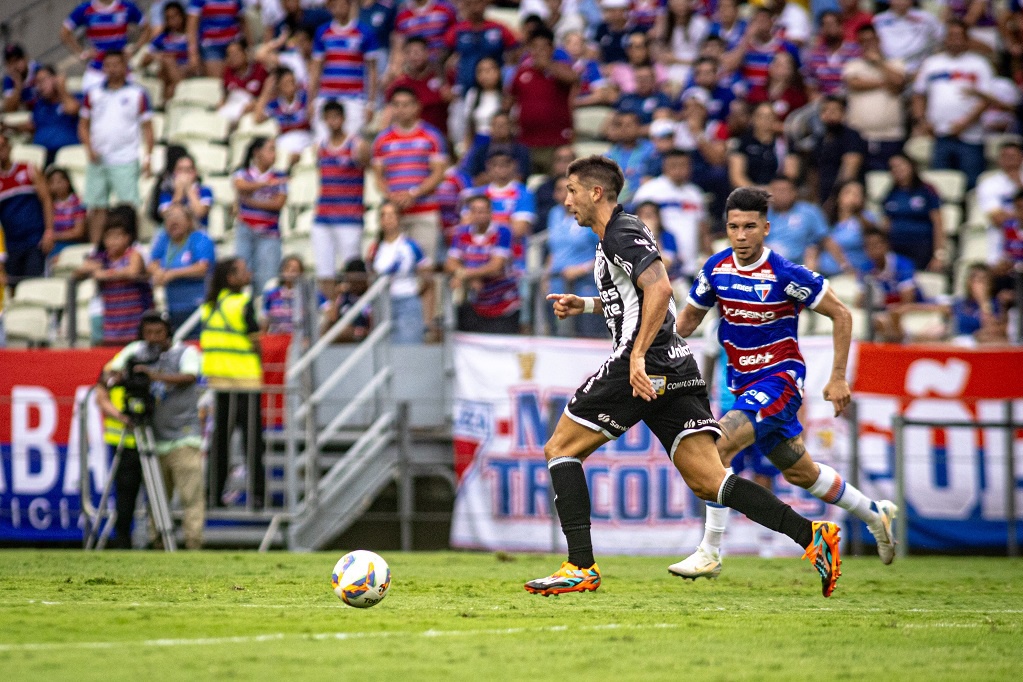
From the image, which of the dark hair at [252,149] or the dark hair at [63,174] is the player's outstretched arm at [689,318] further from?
the dark hair at [63,174]

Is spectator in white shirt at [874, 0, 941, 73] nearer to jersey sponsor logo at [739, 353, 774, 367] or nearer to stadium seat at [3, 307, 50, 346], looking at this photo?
jersey sponsor logo at [739, 353, 774, 367]

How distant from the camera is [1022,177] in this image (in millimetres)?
16156

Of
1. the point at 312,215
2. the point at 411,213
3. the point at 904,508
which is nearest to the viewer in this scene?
the point at 904,508

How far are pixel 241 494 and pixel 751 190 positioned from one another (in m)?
7.22

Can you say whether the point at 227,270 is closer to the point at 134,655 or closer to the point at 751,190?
the point at 751,190

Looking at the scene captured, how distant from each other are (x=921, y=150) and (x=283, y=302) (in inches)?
315

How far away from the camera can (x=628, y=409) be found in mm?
7965

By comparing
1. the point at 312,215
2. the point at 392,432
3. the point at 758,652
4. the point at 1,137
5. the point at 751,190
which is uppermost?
the point at 1,137

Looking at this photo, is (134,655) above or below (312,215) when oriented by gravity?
below

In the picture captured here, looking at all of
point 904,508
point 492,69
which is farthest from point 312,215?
point 904,508

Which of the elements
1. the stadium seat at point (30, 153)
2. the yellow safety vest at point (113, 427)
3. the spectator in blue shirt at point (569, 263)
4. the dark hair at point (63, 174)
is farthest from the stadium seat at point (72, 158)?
the spectator in blue shirt at point (569, 263)

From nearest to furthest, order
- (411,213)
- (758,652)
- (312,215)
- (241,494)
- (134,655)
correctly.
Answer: (134,655)
(758,652)
(241,494)
(411,213)
(312,215)

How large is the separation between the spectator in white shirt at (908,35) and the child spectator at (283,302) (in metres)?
8.32

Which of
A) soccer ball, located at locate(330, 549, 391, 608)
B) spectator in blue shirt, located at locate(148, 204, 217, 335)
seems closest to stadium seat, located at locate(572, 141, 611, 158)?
spectator in blue shirt, located at locate(148, 204, 217, 335)
